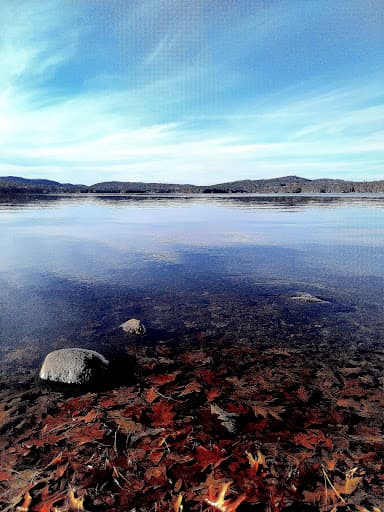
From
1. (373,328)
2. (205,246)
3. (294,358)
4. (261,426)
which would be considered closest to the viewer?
(261,426)

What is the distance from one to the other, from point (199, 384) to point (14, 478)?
2699 millimetres

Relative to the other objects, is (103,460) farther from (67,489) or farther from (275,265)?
(275,265)

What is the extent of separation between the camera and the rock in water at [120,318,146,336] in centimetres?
710

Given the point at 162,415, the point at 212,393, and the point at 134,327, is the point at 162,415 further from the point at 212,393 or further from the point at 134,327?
the point at 134,327

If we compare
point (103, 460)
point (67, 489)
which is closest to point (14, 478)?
point (67, 489)

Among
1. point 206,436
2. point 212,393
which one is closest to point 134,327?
point 212,393

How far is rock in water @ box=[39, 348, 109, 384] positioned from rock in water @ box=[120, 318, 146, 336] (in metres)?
1.48

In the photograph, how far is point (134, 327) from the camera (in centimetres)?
719

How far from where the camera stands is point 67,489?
10.5 feet

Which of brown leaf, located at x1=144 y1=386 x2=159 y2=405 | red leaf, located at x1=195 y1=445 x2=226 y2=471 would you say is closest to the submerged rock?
brown leaf, located at x1=144 y1=386 x2=159 y2=405

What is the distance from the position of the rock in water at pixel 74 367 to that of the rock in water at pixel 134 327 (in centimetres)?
148

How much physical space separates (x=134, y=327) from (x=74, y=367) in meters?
2.00

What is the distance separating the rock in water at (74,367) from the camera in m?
5.26

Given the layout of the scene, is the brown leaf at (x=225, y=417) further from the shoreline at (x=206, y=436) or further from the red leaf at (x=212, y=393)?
the red leaf at (x=212, y=393)
